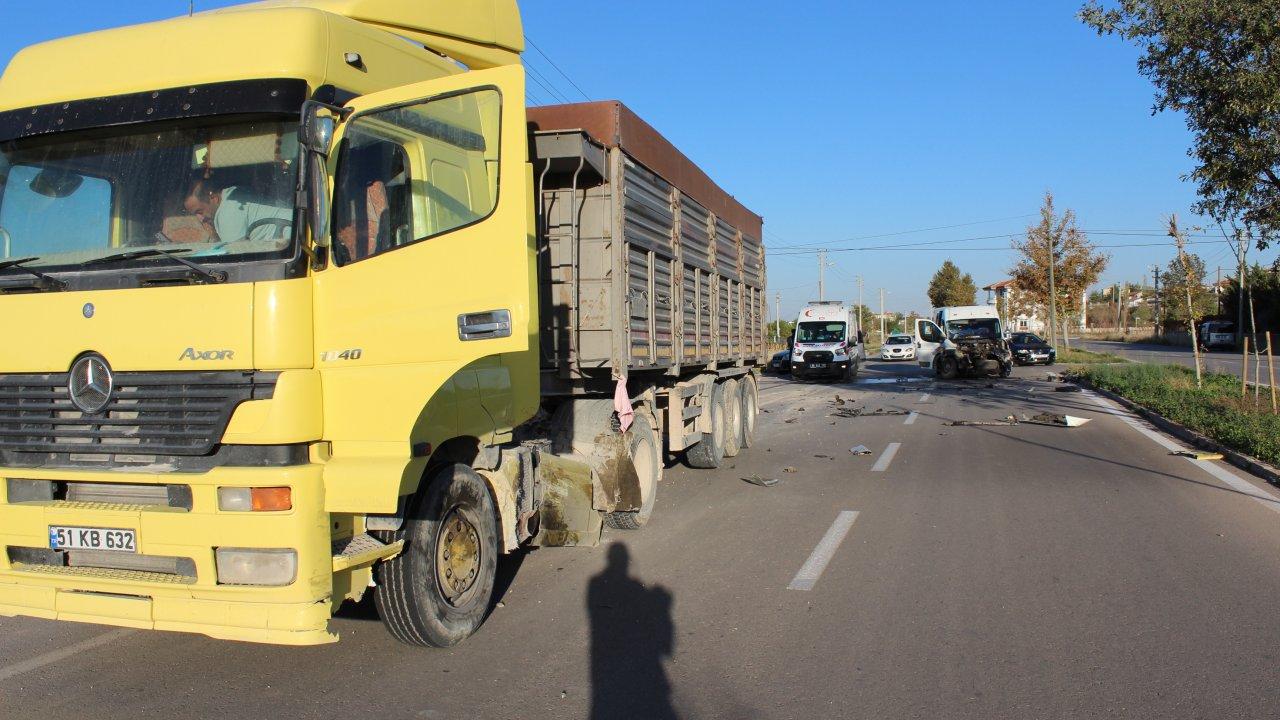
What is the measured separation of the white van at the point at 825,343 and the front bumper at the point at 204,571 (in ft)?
90.5

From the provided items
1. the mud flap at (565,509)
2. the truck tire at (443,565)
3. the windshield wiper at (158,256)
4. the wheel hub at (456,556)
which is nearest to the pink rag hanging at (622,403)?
the mud flap at (565,509)

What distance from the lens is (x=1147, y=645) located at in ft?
15.6

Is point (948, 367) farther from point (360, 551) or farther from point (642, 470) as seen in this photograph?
point (360, 551)

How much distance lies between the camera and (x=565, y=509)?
6195 mm

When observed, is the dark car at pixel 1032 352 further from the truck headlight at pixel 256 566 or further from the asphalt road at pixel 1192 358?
the truck headlight at pixel 256 566

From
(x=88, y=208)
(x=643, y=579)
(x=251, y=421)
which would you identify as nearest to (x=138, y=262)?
(x=88, y=208)

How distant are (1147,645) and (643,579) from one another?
122 inches

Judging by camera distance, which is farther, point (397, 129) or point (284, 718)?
point (397, 129)

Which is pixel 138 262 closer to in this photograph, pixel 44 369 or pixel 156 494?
pixel 44 369

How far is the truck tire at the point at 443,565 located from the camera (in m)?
4.52

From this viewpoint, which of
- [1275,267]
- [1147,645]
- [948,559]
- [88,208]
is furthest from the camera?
[1275,267]

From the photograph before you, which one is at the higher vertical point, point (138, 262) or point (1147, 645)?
point (138, 262)

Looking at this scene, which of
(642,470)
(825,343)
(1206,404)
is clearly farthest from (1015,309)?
(642,470)

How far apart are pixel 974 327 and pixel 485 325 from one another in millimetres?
31648
